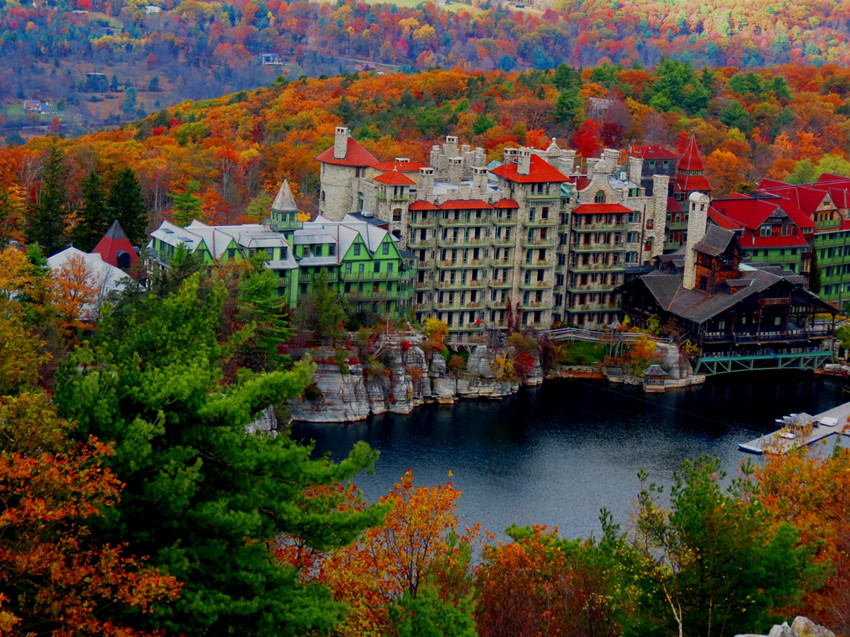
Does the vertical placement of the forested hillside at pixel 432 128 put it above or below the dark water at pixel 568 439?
above

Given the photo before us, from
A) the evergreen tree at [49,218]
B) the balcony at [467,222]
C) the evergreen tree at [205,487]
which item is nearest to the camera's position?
the evergreen tree at [205,487]

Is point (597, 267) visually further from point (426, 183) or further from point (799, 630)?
point (799, 630)

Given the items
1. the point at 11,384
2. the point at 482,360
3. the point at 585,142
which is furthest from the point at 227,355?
the point at 585,142

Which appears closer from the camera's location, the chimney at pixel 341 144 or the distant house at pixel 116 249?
the distant house at pixel 116 249

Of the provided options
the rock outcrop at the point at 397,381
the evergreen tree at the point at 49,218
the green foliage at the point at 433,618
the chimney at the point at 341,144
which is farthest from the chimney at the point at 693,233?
the green foliage at the point at 433,618

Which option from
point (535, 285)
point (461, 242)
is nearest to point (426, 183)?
point (461, 242)

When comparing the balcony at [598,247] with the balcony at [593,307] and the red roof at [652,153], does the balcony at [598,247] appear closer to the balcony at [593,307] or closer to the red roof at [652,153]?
the balcony at [593,307]
